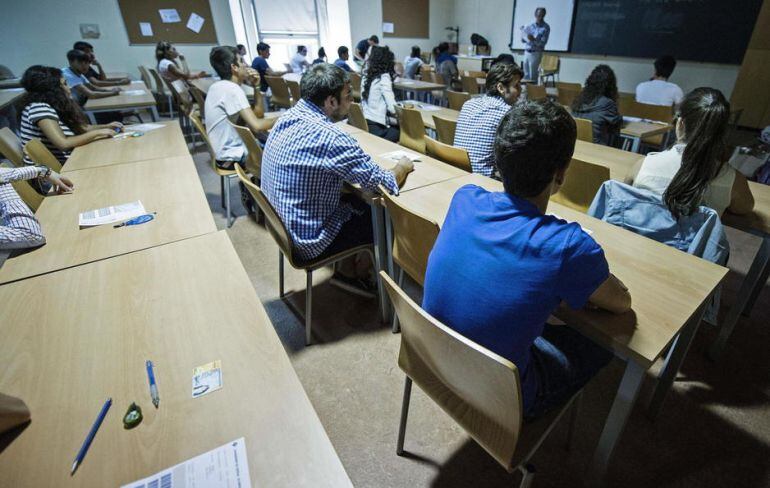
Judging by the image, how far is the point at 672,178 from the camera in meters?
1.45

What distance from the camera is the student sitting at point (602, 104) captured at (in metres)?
3.01

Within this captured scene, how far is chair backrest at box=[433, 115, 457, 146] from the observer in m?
2.98

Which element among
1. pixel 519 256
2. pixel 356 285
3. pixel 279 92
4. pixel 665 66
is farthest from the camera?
pixel 279 92

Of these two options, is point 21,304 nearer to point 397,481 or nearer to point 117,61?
point 397,481

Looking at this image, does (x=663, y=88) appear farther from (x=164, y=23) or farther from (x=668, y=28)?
(x=164, y=23)

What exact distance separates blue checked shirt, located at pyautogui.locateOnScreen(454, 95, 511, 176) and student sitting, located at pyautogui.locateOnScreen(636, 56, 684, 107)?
8.44ft

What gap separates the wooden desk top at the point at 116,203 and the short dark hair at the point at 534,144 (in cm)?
118

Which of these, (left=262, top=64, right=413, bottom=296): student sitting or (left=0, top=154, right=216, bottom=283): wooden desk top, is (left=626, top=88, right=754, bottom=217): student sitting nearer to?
(left=262, top=64, right=413, bottom=296): student sitting

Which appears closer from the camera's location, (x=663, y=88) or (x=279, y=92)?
(x=663, y=88)

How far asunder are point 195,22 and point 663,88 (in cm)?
814

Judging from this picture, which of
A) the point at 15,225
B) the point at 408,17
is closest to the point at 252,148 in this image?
the point at 15,225

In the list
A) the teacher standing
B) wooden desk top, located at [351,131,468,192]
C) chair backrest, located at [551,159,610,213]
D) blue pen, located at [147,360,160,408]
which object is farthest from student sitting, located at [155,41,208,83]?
the teacher standing

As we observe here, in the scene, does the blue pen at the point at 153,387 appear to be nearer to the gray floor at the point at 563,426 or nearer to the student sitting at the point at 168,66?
the gray floor at the point at 563,426

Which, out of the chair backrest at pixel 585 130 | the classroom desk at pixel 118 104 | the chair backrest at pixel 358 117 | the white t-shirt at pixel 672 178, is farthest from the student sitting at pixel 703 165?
the classroom desk at pixel 118 104
